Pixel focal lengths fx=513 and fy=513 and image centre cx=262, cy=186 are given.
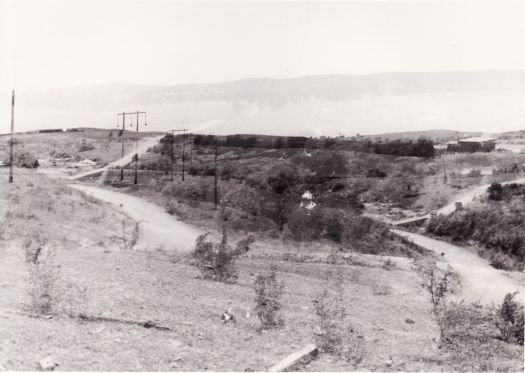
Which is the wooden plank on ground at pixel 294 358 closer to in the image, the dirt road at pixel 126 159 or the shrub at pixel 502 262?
the shrub at pixel 502 262

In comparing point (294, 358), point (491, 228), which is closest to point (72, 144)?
point (491, 228)

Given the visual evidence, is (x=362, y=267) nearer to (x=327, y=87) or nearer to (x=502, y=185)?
(x=502, y=185)

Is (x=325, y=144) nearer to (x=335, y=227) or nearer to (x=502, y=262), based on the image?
(x=335, y=227)

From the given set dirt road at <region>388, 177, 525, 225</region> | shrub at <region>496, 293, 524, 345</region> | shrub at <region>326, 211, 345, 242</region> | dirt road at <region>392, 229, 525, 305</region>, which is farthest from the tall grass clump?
dirt road at <region>388, 177, 525, 225</region>

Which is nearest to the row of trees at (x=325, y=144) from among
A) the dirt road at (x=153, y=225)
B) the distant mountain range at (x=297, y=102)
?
the distant mountain range at (x=297, y=102)

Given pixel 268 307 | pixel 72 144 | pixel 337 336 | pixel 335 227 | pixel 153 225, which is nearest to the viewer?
pixel 337 336

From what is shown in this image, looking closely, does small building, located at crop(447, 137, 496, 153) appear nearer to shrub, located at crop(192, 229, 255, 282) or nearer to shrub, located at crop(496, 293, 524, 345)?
shrub, located at crop(192, 229, 255, 282)
